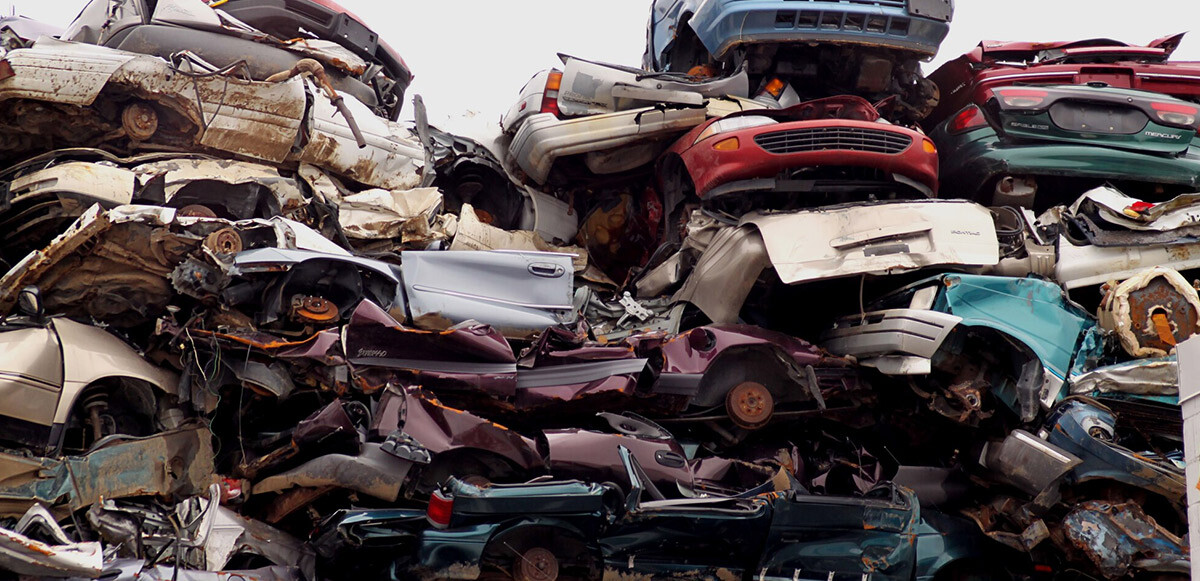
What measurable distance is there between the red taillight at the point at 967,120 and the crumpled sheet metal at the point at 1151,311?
2.61 meters

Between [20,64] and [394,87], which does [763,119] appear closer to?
[394,87]

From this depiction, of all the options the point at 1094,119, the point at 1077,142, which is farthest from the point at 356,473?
the point at 1094,119

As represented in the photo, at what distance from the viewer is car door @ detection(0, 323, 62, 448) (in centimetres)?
776

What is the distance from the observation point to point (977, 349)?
926 centimetres

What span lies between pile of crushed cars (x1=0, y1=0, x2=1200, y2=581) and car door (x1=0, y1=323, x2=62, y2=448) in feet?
0.06

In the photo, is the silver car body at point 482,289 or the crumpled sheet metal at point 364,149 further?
the crumpled sheet metal at point 364,149

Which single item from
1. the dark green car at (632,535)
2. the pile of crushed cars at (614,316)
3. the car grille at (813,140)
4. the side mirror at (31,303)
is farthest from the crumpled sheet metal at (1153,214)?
the side mirror at (31,303)

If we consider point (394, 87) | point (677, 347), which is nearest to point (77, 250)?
point (677, 347)

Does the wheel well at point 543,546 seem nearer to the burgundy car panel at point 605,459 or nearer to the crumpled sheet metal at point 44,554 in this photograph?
the burgundy car panel at point 605,459

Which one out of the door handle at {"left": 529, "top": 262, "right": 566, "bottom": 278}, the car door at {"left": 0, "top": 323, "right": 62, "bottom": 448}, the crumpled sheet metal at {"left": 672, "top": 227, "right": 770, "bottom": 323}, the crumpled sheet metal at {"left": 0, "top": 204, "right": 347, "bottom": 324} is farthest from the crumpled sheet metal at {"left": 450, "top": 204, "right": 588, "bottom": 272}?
the car door at {"left": 0, "top": 323, "right": 62, "bottom": 448}

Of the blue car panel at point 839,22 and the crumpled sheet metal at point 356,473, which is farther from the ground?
the blue car panel at point 839,22

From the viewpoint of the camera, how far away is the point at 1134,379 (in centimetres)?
881

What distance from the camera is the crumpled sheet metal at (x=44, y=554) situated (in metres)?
6.86

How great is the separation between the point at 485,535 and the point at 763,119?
4.94 metres
